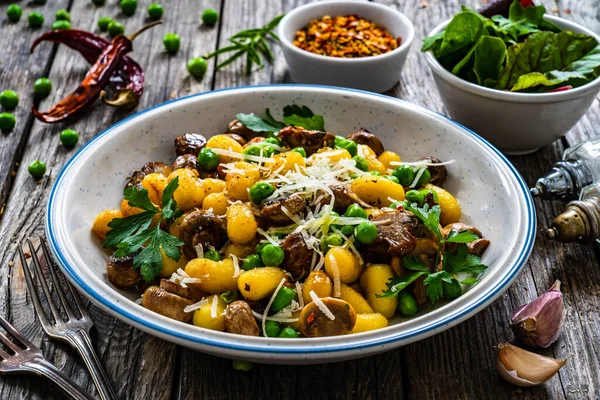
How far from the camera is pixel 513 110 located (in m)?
3.18

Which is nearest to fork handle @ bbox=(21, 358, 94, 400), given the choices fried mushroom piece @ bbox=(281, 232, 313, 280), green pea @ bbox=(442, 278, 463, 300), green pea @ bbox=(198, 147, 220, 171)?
fried mushroom piece @ bbox=(281, 232, 313, 280)

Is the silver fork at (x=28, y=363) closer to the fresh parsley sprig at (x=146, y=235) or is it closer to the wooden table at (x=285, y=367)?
the wooden table at (x=285, y=367)

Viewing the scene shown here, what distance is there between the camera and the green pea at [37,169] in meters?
3.30

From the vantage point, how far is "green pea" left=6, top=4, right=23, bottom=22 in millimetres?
4492

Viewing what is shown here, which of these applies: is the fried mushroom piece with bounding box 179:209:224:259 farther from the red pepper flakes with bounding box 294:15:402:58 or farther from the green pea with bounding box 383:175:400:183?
the red pepper flakes with bounding box 294:15:402:58

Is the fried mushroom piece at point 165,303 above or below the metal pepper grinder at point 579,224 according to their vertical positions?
above

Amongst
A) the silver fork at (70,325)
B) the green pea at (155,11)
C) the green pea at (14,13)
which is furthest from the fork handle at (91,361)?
the green pea at (14,13)

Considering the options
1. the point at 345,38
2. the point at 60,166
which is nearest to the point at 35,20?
the point at 60,166

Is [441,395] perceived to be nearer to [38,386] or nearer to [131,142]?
[38,386]

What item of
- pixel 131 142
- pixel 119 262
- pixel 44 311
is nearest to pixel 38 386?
pixel 44 311

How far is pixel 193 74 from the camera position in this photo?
4.11 meters

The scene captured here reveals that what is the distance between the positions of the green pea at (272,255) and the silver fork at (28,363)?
715 millimetres

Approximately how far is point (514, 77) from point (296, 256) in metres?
1.63

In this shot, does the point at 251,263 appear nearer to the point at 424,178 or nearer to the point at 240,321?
the point at 240,321
